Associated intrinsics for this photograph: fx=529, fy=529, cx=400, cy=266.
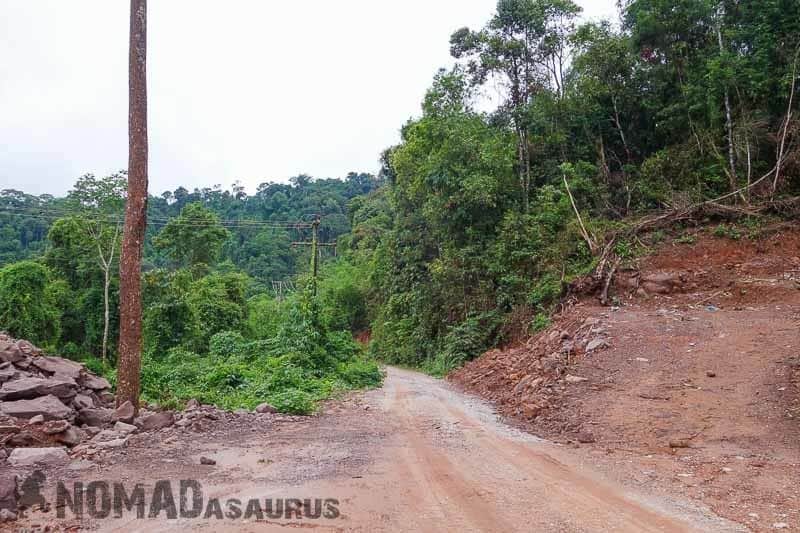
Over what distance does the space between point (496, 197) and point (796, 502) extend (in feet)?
60.7

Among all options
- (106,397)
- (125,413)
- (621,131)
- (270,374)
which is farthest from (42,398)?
(621,131)

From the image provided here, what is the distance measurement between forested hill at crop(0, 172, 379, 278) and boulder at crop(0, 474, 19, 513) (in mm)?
40888

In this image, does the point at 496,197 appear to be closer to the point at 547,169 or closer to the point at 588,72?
the point at 547,169

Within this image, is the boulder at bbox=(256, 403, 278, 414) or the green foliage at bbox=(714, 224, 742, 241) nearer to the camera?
the boulder at bbox=(256, 403, 278, 414)

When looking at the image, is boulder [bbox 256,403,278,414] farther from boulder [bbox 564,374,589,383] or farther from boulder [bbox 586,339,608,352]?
boulder [bbox 586,339,608,352]

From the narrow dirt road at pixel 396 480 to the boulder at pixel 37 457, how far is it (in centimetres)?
47

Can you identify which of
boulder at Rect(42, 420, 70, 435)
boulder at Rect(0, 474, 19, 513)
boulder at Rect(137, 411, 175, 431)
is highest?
boulder at Rect(0, 474, 19, 513)

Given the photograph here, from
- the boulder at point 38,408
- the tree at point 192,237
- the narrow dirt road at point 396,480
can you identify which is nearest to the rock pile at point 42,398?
the boulder at point 38,408

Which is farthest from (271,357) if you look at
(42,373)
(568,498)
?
(568,498)

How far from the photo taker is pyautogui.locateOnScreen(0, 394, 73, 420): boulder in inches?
296

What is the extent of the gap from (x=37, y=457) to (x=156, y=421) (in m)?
2.00

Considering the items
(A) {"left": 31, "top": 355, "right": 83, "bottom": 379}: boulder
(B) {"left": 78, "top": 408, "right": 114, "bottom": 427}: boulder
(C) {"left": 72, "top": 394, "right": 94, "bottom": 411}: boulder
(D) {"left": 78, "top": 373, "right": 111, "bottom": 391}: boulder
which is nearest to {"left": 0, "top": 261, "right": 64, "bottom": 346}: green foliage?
(A) {"left": 31, "top": 355, "right": 83, "bottom": 379}: boulder

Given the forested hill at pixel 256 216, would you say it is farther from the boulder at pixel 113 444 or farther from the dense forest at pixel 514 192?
the boulder at pixel 113 444

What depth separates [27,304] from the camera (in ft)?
84.9
